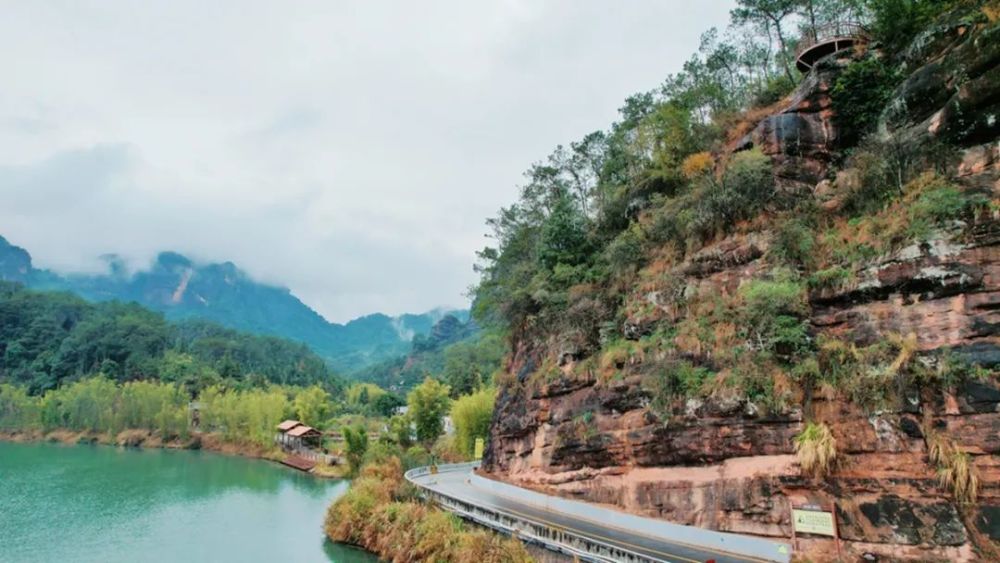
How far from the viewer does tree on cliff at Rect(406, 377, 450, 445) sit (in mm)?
46725

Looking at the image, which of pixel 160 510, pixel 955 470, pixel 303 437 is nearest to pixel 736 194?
pixel 955 470

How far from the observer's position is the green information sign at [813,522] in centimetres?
1305

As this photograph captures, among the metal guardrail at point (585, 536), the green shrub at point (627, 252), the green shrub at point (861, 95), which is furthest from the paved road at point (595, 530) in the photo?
the green shrub at point (861, 95)

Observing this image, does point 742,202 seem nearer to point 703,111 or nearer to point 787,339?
point 787,339

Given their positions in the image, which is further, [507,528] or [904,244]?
[507,528]

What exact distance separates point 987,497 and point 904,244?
20.1 feet

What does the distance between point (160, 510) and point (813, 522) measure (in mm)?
32000

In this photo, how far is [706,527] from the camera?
15.3 meters

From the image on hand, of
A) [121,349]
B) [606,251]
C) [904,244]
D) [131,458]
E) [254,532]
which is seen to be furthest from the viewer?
[121,349]

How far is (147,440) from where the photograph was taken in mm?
61062

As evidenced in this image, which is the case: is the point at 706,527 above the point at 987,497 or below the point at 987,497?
below

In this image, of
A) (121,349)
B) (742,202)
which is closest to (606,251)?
(742,202)

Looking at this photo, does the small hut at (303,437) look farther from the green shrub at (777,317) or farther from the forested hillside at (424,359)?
the green shrub at (777,317)

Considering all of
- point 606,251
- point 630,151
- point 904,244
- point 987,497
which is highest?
point 630,151
